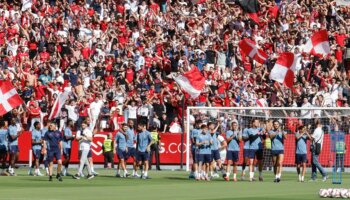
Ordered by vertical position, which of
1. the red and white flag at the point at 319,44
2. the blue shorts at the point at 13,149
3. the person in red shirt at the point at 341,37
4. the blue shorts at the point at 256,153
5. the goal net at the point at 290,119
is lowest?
the blue shorts at the point at 256,153

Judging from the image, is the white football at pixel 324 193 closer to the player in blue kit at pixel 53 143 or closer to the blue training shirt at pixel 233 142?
the blue training shirt at pixel 233 142

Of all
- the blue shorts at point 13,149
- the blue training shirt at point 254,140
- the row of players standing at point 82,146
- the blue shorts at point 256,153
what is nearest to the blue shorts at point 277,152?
the blue shorts at point 256,153

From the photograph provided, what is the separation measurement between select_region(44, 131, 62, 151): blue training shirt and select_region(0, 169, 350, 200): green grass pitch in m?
1.27

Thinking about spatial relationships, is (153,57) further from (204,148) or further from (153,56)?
(204,148)

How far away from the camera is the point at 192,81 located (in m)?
55.2

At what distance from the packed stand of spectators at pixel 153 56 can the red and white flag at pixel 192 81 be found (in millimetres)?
2956

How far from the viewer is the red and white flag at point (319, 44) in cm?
5444

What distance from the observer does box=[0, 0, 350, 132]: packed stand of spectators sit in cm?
5809

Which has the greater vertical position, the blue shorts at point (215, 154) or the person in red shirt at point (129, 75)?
the person in red shirt at point (129, 75)

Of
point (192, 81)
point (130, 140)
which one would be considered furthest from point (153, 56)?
point (130, 140)

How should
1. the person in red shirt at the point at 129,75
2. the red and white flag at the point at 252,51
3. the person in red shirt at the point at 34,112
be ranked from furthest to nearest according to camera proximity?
1. the person in red shirt at the point at 129,75
2. the red and white flag at the point at 252,51
3. the person in red shirt at the point at 34,112

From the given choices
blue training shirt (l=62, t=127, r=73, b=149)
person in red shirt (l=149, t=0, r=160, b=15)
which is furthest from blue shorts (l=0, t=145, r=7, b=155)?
person in red shirt (l=149, t=0, r=160, b=15)

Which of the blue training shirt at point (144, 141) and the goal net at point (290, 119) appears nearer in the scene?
the blue training shirt at point (144, 141)

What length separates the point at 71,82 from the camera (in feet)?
196
